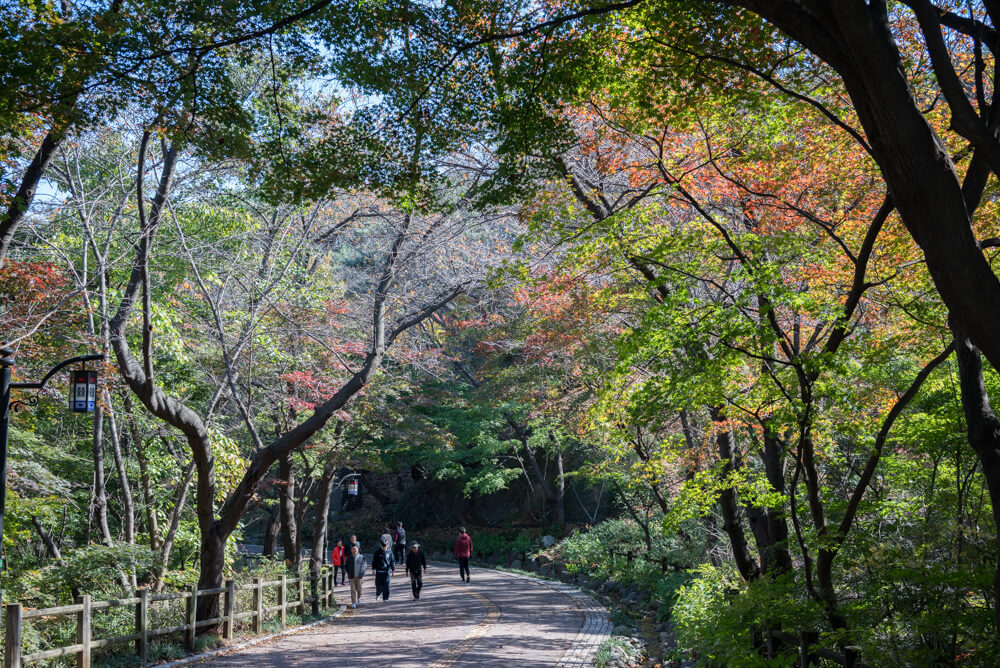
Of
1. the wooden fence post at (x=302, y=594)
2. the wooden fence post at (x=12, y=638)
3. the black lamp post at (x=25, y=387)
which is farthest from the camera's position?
the wooden fence post at (x=302, y=594)

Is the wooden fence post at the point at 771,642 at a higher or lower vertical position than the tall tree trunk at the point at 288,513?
lower

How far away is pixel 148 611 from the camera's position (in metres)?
11.9

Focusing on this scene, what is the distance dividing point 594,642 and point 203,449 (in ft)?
23.2

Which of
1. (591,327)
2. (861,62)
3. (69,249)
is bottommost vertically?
(861,62)

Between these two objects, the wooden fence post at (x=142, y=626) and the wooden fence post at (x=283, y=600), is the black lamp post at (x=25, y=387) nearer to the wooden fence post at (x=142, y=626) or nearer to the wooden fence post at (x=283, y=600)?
the wooden fence post at (x=142, y=626)

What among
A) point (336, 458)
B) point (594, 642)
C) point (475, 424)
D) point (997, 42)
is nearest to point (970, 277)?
point (997, 42)

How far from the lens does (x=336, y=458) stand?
1830 centimetres

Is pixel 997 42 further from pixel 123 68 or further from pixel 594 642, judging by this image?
pixel 594 642

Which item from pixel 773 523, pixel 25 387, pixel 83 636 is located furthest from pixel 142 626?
pixel 773 523

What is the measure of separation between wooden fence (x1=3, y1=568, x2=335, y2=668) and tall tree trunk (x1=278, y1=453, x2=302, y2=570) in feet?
3.60

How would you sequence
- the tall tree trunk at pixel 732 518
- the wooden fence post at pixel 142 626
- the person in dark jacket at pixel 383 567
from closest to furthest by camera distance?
1. the tall tree trunk at pixel 732 518
2. the wooden fence post at pixel 142 626
3. the person in dark jacket at pixel 383 567

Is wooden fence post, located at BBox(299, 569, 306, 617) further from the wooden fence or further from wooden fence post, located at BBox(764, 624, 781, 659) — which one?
wooden fence post, located at BBox(764, 624, 781, 659)

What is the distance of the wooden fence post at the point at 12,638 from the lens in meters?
7.92

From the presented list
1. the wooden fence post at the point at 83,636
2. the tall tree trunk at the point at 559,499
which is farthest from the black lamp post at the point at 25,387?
the tall tree trunk at the point at 559,499
